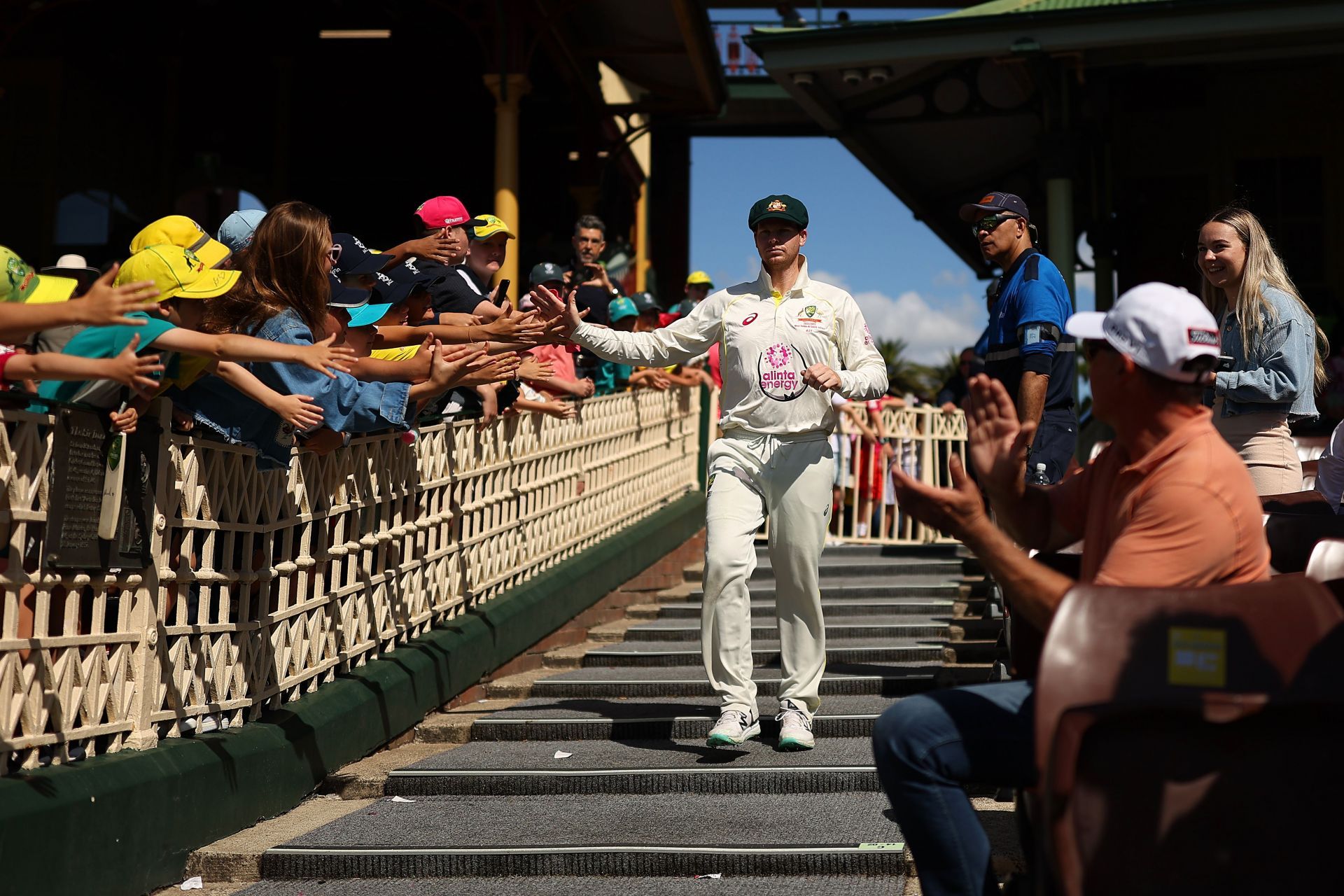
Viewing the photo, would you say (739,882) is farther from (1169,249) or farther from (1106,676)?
(1169,249)

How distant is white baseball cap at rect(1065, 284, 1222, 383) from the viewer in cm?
315

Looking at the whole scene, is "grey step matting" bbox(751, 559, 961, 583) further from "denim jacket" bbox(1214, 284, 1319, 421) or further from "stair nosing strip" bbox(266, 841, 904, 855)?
"stair nosing strip" bbox(266, 841, 904, 855)

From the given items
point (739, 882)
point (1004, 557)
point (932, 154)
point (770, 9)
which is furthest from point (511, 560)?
point (770, 9)

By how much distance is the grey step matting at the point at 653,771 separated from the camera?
559 cm

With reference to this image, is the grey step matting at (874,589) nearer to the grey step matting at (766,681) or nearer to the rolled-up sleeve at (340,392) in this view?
the grey step matting at (766,681)

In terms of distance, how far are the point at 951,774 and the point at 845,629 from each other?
544 cm

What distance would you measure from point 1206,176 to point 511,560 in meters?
10.8

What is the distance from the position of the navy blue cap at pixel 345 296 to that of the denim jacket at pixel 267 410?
0.34 m

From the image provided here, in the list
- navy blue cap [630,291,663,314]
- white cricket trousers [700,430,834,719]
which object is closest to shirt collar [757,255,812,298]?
white cricket trousers [700,430,834,719]

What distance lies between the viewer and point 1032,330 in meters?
6.08

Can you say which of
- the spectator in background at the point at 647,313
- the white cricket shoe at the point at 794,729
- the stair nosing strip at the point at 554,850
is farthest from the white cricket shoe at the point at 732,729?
the spectator in background at the point at 647,313

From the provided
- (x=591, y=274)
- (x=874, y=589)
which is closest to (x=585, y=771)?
(x=874, y=589)

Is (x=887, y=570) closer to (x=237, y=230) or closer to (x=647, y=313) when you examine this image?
(x=647, y=313)

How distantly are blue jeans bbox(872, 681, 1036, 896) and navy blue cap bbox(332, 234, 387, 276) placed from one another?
3.90 meters
